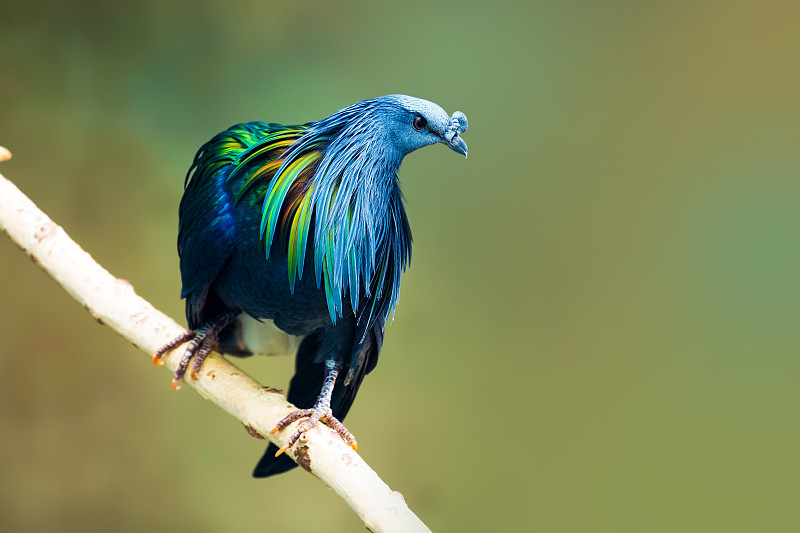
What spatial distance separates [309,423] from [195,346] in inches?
12.0

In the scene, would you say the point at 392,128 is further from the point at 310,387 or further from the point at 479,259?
the point at 479,259

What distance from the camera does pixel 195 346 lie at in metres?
1.44

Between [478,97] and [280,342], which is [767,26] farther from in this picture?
[280,342]

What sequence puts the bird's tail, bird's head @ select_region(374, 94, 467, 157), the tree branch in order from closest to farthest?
Result: bird's head @ select_region(374, 94, 467, 157) → the tree branch → the bird's tail

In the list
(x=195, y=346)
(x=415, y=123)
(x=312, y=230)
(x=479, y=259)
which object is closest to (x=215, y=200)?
(x=312, y=230)

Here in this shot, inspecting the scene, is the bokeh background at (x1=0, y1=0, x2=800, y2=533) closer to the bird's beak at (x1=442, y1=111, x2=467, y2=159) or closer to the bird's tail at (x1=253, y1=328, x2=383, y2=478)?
the bird's tail at (x1=253, y1=328, x2=383, y2=478)

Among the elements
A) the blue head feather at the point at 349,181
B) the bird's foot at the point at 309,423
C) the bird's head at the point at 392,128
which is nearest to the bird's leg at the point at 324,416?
the bird's foot at the point at 309,423

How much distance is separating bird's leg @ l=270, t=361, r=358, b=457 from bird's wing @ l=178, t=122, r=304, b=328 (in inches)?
11.7

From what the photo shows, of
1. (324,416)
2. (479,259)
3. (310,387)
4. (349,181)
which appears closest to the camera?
(349,181)

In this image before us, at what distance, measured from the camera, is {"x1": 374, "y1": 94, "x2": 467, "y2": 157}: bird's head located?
49.4 inches

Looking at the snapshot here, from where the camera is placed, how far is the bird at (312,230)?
127 centimetres

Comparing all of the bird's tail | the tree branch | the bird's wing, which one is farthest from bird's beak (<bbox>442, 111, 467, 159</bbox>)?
A: the tree branch

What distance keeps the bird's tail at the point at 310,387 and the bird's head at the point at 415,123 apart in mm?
459

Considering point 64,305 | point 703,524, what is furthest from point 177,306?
point 703,524
